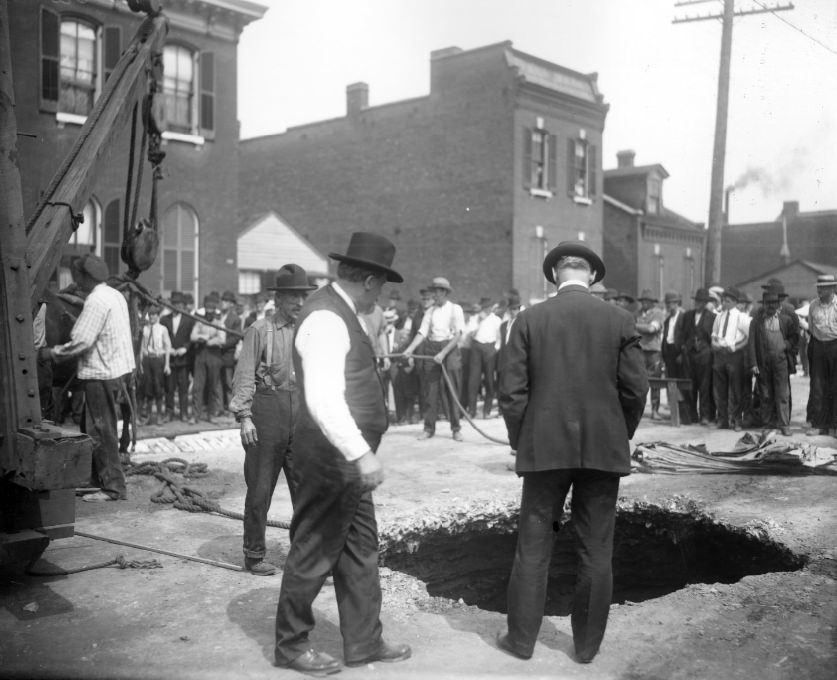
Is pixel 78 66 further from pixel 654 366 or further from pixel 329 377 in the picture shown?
pixel 329 377

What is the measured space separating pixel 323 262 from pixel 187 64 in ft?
30.7

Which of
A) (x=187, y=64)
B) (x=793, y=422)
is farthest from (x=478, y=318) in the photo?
(x=187, y=64)

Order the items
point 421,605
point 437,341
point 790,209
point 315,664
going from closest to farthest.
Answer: point 315,664 < point 421,605 < point 437,341 < point 790,209

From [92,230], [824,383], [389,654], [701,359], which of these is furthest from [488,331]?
[389,654]

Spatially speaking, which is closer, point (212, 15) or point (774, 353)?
point (774, 353)

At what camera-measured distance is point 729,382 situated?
490 inches

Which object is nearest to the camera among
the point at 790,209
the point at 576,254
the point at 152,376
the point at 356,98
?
the point at 576,254

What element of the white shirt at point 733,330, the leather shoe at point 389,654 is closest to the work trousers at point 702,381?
the white shirt at point 733,330

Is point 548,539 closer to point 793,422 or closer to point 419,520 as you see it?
Result: point 419,520

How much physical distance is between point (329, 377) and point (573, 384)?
4.03 feet

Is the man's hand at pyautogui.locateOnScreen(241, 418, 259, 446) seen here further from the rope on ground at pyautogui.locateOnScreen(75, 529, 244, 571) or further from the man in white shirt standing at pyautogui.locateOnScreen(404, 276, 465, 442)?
the man in white shirt standing at pyautogui.locateOnScreen(404, 276, 465, 442)

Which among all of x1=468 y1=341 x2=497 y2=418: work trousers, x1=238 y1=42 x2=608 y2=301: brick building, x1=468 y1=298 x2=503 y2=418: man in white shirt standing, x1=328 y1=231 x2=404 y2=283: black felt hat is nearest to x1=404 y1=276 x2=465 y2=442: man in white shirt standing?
x1=468 y1=341 x2=497 y2=418: work trousers

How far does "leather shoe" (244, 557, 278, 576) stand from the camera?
5270mm

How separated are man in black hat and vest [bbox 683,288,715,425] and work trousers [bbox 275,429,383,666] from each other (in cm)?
1002
